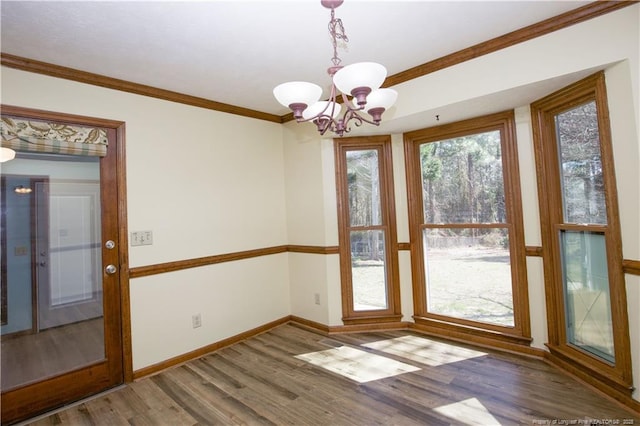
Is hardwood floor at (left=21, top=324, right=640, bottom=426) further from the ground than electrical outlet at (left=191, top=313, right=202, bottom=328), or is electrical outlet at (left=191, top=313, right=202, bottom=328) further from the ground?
electrical outlet at (left=191, top=313, right=202, bottom=328)

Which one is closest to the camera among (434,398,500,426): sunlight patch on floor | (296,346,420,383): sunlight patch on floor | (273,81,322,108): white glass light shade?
(273,81,322,108): white glass light shade

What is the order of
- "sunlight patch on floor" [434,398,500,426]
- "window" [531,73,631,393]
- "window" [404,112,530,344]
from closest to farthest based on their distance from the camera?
"sunlight patch on floor" [434,398,500,426]
"window" [531,73,631,393]
"window" [404,112,530,344]

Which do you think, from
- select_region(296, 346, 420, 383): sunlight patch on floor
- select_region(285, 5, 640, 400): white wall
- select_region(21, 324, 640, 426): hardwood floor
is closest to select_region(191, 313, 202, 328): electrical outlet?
select_region(21, 324, 640, 426): hardwood floor

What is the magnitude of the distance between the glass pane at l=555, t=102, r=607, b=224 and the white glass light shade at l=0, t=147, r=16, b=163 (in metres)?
4.09

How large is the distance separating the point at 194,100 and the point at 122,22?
1.20 metres

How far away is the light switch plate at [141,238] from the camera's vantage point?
2.66 metres

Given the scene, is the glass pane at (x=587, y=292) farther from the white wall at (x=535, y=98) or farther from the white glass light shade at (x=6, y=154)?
the white glass light shade at (x=6, y=154)

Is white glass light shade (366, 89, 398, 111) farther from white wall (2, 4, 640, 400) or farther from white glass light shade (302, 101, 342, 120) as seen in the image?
white wall (2, 4, 640, 400)

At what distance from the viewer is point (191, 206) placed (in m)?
3.04

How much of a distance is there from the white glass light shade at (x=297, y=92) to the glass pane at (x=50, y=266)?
1.91 meters

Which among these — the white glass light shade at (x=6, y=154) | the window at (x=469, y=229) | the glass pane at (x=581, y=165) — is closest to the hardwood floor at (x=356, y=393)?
the window at (x=469, y=229)

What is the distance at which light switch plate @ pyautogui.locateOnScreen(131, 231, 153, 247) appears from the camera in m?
2.66

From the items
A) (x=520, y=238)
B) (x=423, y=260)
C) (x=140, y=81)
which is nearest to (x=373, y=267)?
(x=423, y=260)

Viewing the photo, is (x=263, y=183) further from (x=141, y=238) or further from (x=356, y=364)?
(x=356, y=364)
